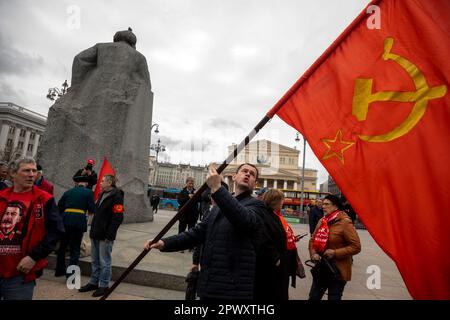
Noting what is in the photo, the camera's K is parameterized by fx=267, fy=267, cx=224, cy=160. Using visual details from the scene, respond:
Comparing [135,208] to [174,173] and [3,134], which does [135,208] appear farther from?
[174,173]

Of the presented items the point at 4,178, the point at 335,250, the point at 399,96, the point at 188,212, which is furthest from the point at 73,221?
the point at 399,96

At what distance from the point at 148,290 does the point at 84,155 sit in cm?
571

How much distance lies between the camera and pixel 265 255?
223 centimetres

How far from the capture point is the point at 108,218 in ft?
14.3

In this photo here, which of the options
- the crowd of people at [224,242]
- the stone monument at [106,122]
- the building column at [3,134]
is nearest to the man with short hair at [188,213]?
the stone monument at [106,122]

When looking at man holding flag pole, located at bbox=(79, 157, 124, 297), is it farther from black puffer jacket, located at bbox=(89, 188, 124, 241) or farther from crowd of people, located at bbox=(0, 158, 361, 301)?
crowd of people, located at bbox=(0, 158, 361, 301)

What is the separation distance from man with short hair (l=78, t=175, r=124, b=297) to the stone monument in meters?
4.47

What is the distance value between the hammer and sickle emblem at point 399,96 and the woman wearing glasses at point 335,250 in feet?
6.05

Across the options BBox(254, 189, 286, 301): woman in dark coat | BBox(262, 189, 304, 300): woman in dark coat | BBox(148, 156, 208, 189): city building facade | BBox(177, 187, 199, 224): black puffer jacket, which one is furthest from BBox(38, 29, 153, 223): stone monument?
BBox(148, 156, 208, 189): city building facade

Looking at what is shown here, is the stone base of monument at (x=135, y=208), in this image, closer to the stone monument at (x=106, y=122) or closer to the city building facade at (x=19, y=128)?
the stone monument at (x=106, y=122)

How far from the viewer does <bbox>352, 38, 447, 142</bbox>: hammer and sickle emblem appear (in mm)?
1969

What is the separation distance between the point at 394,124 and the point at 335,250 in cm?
201

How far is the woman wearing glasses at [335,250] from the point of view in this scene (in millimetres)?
3434

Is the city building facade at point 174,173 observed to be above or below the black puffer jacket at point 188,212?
above
